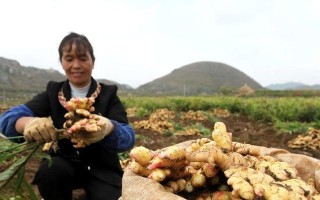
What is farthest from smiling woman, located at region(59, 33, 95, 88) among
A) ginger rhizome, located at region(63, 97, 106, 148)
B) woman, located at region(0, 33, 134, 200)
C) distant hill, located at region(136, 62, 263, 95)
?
distant hill, located at region(136, 62, 263, 95)

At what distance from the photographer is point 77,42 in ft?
Answer: 7.69

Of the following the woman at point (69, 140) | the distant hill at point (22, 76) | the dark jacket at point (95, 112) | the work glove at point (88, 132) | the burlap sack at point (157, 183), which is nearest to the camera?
the burlap sack at point (157, 183)

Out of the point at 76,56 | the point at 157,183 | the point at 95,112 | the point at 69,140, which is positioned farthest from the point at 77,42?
the point at 157,183

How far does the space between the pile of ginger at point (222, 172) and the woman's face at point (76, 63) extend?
83 cm

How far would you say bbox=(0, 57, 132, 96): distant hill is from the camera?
47.8 metres

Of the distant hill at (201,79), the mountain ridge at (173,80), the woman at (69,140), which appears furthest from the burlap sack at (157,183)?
the distant hill at (201,79)

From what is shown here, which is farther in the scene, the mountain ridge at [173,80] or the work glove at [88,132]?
the mountain ridge at [173,80]

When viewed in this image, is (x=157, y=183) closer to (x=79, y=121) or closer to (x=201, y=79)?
(x=79, y=121)

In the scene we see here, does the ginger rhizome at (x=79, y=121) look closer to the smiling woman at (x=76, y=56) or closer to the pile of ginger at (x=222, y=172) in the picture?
the pile of ginger at (x=222, y=172)

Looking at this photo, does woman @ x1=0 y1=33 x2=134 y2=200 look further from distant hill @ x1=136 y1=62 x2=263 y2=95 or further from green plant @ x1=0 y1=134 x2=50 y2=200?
distant hill @ x1=136 y1=62 x2=263 y2=95

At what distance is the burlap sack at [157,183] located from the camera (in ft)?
5.17

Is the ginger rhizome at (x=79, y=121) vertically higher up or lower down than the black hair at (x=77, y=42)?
lower down

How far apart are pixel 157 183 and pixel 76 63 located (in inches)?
41.0

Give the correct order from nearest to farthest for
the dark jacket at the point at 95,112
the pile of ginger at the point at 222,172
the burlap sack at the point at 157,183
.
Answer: the pile of ginger at the point at 222,172 → the burlap sack at the point at 157,183 → the dark jacket at the point at 95,112
